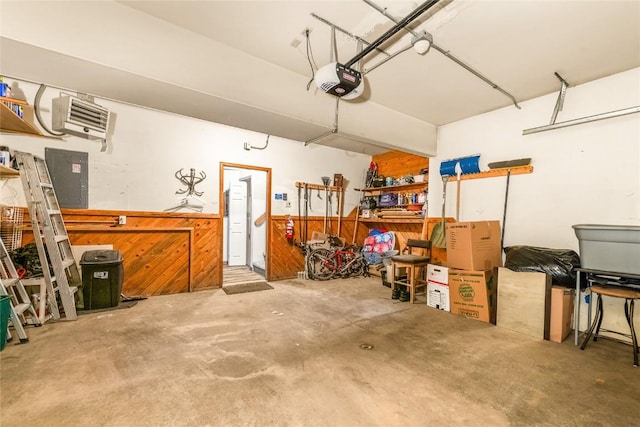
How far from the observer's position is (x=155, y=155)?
Result: 4.34m

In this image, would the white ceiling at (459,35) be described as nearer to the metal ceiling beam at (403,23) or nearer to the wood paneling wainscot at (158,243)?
the metal ceiling beam at (403,23)

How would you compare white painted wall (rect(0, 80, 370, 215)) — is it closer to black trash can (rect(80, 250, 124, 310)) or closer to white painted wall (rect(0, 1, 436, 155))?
black trash can (rect(80, 250, 124, 310))

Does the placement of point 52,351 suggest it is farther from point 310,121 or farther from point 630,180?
point 630,180

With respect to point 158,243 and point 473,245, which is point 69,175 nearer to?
point 158,243

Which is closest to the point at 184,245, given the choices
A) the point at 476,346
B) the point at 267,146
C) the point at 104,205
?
the point at 104,205

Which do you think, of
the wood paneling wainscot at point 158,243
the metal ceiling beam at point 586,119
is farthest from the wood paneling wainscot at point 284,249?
the metal ceiling beam at point 586,119

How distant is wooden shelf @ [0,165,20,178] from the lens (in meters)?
2.93

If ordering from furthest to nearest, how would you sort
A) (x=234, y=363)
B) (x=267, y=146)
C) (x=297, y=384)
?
(x=267, y=146), (x=234, y=363), (x=297, y=384)

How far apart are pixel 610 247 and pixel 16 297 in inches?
237

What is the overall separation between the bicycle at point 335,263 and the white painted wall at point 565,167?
2.27m

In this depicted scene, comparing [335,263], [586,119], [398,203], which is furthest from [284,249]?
[586,119]

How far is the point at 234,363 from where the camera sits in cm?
230

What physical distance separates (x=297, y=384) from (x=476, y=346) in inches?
73.2

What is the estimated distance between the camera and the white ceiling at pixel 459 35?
7.46ft
